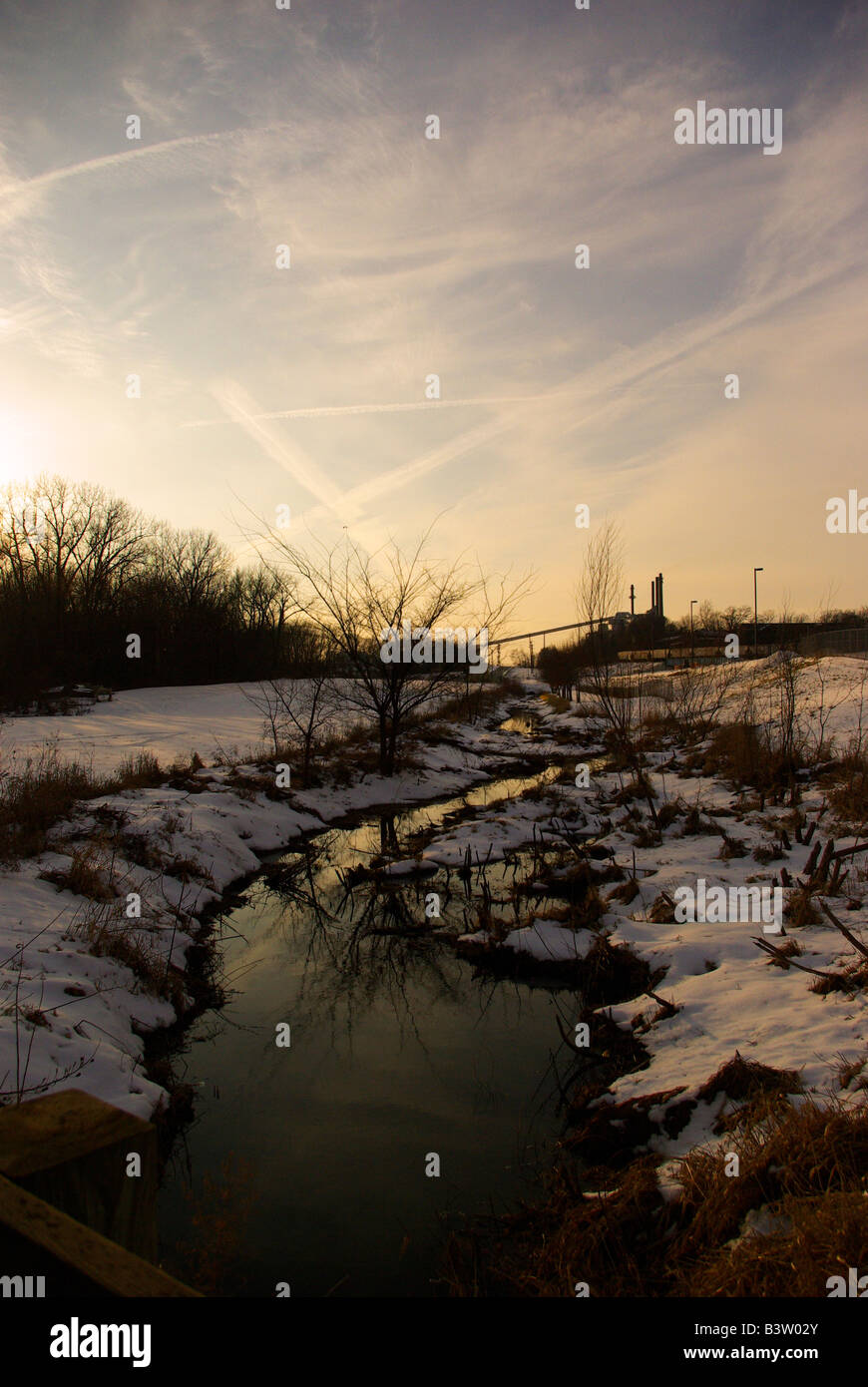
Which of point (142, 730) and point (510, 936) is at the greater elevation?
point (142, 730)

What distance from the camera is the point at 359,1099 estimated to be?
556 centimetres

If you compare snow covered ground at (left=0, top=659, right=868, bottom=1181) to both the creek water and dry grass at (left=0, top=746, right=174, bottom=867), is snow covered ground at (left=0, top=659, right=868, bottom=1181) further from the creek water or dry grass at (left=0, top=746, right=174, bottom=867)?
the creek water

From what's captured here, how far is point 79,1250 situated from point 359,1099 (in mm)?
4732

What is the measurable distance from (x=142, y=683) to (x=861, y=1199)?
3807 cm

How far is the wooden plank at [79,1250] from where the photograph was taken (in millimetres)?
1235

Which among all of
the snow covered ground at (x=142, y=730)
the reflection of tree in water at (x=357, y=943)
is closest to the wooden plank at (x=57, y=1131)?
the reflection of tree in water at (x=357, y=943)

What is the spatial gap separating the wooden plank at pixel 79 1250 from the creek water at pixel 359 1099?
3.20m

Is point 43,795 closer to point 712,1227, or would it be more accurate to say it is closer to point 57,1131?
point 712,1227

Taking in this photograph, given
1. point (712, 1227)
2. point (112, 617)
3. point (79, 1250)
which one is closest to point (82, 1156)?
point (79, 1250)

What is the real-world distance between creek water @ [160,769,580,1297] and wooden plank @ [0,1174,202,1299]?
3.20 m

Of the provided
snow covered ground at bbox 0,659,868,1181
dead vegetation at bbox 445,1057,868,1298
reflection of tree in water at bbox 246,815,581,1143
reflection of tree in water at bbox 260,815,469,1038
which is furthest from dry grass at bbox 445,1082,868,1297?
reflection of tree in water at bbox 260,815,469,1038
